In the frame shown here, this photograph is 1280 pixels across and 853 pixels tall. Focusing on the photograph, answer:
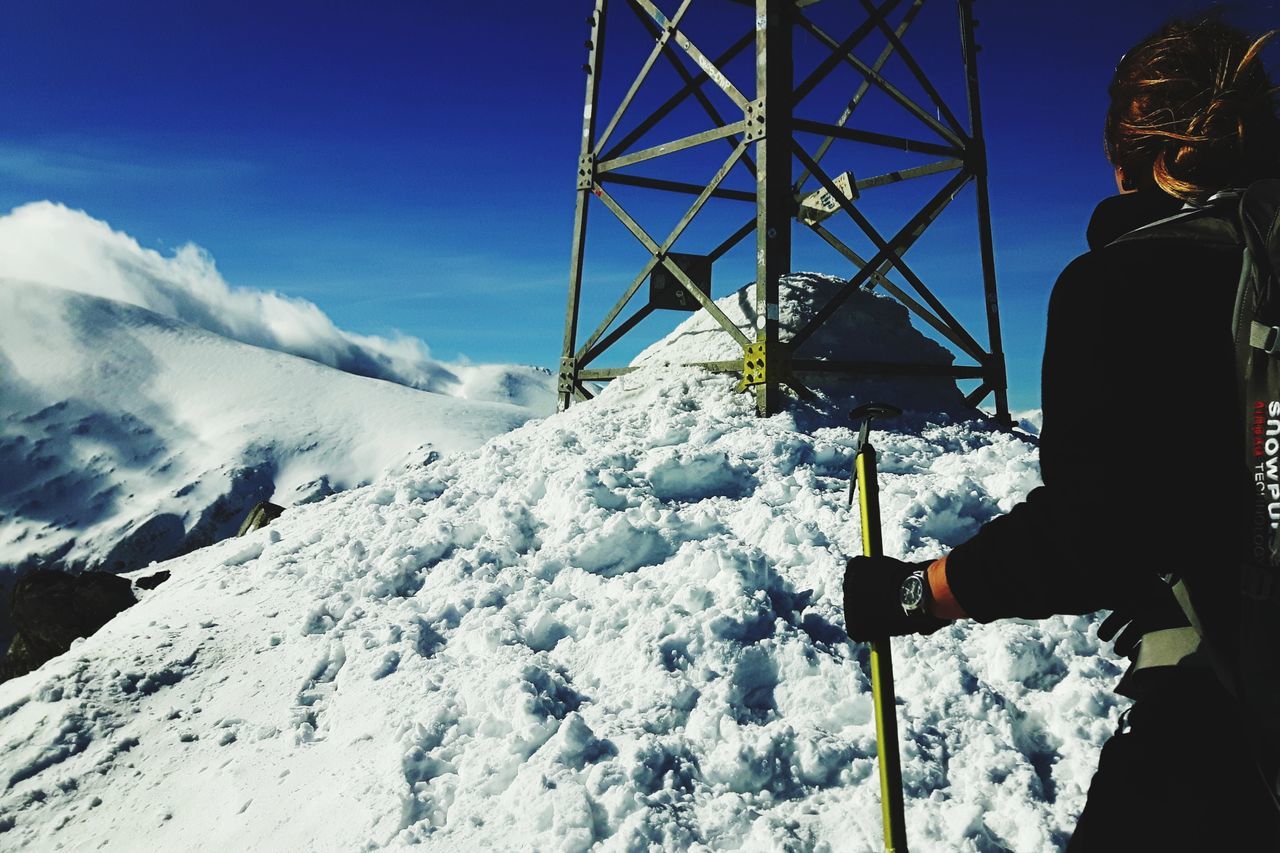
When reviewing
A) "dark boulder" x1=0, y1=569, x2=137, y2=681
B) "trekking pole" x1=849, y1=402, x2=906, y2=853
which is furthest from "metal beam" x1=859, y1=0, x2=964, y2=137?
"dark boulder" x1=0, y1=569, x2=137, y2=681

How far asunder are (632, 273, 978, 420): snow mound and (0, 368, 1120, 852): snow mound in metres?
1.28

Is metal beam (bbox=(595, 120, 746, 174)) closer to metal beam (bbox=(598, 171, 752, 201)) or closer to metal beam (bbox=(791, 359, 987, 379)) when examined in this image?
metal beam (bbox=(598, 171, 752, 201))

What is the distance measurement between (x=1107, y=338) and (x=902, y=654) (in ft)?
8.64

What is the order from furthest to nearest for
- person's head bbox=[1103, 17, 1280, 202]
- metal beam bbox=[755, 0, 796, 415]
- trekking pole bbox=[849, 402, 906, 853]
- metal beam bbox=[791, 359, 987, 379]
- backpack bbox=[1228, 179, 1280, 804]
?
1. metal beam bbox=[791, 359, 987, 379]
2. metal beam bbox=[755, 0, 796, 415]
3. trekking pole bbox=[849, 402, 906, 853]
4. person's head bbox=[1103, 17, 1280, 202]
5. backpack bbox=[1228, 179, 1280, 804]

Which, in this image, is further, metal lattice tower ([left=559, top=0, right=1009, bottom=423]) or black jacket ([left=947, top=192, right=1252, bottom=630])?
metal lattice tower ([left=559, top=0, right=1009, bottom=423])

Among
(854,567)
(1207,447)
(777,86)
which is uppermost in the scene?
(777,86)

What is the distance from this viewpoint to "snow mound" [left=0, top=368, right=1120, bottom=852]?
288 cm

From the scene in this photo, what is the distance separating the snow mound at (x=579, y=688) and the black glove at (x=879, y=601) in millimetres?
1378

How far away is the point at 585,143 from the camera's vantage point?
24.3 feet

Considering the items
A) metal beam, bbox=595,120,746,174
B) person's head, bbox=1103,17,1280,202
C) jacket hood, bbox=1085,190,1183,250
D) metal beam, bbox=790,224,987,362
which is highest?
metal beam, bbox=595,120,746,174

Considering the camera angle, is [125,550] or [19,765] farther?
[125,550]

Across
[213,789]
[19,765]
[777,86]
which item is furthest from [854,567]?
[777,86]

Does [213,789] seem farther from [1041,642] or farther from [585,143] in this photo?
[585,143]

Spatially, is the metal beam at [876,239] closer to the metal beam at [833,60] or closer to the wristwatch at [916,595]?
the metal beam at [833,60]
